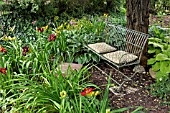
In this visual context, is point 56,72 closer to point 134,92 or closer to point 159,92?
point 134,92

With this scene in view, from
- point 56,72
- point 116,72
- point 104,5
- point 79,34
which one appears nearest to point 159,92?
point 116,72

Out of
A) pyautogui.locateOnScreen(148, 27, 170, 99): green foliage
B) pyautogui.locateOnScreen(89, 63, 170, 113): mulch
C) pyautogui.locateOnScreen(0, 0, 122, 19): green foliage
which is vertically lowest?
pyautogui.locateOnScreen(89, 63, 170, 113): mulch

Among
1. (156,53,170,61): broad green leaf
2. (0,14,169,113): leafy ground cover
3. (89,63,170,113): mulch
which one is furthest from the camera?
(156,53,170,61): broad green leaf

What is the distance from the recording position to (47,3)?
673 centimetres

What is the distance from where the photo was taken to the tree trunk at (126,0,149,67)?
3.76m

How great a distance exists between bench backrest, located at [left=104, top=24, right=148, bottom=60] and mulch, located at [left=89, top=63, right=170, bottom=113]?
1.23 ft

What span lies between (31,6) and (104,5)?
2.77 meters

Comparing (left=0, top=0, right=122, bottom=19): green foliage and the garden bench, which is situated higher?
(left=0, top=0, right=122, bottom=19): green foliage

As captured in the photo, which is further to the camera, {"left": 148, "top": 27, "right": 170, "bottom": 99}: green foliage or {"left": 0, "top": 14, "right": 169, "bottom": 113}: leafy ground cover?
{"left": 148, "top": 27, "right": 170, "bottom": 99}: green foliage

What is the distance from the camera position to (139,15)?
12.5 ft

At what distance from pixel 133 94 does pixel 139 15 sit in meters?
1.31

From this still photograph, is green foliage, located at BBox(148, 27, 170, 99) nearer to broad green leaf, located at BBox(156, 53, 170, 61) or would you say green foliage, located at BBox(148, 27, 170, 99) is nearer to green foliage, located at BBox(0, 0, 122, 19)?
broad green leaf, located at BBox(156, 53, 170, 61)

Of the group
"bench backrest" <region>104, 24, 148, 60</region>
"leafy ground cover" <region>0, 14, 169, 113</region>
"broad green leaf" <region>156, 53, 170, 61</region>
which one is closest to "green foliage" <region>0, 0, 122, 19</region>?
"leafy ground cover" <region>0, 14, 169, 113</region>

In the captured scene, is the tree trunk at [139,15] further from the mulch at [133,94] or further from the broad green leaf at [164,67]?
the broad green leaf at [164,67]
